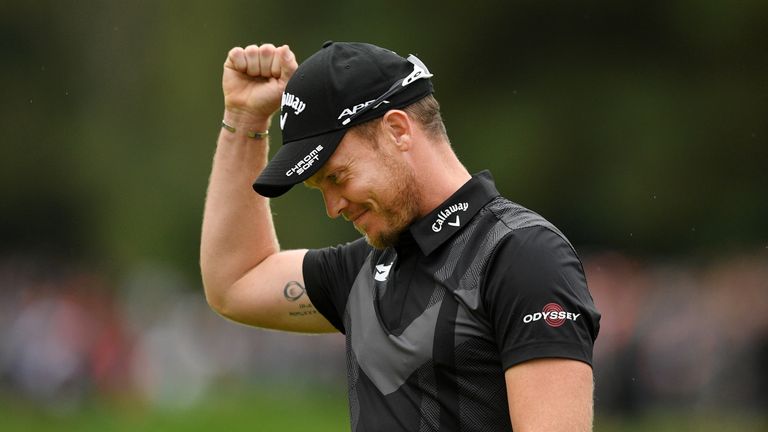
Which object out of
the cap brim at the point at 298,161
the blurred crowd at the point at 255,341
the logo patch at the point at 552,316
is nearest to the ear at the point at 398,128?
the cap brim at the point at 298,161

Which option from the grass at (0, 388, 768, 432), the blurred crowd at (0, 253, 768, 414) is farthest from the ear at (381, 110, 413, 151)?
the grass at (0, 388, 768, 432)

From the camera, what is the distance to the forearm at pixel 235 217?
5875mm

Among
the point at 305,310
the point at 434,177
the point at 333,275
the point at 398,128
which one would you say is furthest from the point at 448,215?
the point at 305,310

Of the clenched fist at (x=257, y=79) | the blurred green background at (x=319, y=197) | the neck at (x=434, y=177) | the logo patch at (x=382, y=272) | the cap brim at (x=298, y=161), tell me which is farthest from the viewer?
the blurred green background at (x=319, y=197)

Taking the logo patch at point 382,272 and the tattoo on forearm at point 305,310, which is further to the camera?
the tattoo on forearm at point 305,310

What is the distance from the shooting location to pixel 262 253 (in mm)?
5926

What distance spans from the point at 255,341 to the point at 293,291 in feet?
95.8

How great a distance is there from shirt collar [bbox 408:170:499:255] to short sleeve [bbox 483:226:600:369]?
279mm

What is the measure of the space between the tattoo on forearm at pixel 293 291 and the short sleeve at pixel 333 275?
0.20 ft

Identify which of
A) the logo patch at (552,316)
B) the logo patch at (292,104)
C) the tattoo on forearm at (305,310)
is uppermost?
the logo patch at (292,104)

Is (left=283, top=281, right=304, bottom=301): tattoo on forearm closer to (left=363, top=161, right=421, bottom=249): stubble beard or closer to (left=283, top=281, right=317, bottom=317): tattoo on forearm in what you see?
(left=283, top=281, right=317, bottom=317): tattoo on forearm

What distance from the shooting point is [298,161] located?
4.90 metres

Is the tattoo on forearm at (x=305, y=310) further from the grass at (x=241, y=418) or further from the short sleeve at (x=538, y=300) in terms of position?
the grass at (x=241, y=418)

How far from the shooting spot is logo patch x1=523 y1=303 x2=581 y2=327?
14.6 ft
